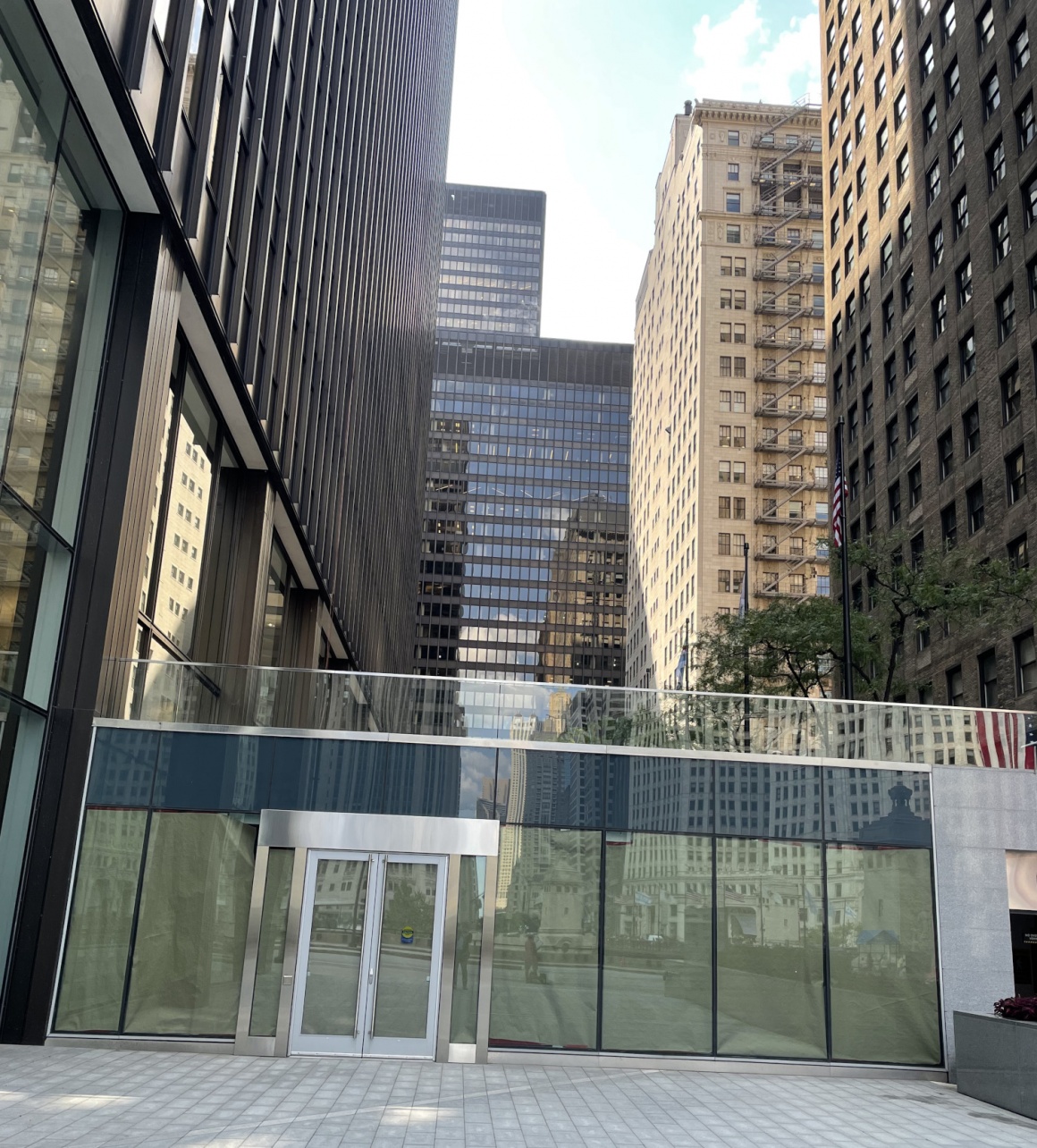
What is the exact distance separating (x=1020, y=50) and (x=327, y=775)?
121ft

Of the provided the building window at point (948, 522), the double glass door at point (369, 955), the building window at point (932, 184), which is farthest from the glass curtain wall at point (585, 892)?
the building window at point (932, 184)

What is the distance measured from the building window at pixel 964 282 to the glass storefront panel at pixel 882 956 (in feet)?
97.3

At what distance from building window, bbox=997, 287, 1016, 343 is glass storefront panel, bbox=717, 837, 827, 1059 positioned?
26.9 metres

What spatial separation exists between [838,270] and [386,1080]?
51482 millimetres

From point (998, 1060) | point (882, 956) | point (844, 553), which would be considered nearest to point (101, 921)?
point (882, 956)

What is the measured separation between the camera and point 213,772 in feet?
56.3

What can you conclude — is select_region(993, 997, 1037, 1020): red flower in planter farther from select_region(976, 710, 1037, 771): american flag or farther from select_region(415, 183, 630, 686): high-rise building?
select_region(415, 183, 630, 686): high-rise building

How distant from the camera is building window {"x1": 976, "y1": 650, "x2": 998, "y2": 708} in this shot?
37.4 meters

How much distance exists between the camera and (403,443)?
64.5 meters

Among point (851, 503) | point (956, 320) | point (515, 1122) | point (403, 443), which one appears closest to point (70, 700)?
point (515, 1122)

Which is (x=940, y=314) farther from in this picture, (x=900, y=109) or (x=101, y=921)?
(x=101, y=921)

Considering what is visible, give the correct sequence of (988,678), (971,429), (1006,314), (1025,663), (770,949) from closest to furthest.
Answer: (770,949), (1025,663), (988,678), (1006,314), (971,429)

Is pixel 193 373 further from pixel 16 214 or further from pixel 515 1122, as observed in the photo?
pixel 515 1122

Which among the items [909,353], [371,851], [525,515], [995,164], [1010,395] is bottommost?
[371,851]
